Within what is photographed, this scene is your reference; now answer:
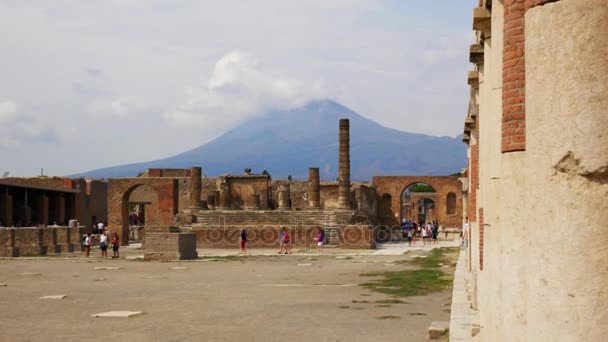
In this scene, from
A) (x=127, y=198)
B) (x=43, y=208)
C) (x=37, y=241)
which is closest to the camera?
(x=37, y=241)

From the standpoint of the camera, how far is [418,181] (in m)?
68.2

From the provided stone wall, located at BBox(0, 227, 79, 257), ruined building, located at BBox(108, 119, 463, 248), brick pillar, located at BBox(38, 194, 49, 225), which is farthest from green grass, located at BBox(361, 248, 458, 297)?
brick pillar, located at BBox(38, 194, 49, 225)

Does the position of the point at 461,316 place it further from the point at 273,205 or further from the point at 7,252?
the point at 273,205

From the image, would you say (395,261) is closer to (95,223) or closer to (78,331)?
(78,331)

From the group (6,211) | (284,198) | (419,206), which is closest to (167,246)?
(6,211)

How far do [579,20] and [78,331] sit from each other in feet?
29.6

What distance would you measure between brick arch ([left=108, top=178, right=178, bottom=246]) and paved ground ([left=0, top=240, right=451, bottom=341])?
25549 millimetres

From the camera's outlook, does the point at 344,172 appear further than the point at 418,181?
No

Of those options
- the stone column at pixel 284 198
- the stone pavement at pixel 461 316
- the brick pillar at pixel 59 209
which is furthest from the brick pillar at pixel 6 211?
the stone pavement at pixel 461 316

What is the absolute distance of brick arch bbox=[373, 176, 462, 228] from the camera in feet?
221

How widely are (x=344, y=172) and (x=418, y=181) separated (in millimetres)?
17155

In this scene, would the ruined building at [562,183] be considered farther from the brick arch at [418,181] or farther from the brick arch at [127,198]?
the brick arch at [418,181]

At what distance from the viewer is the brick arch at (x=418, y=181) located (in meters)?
67.5

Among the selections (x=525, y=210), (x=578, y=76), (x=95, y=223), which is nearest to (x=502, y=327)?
(x=525, y=210)
